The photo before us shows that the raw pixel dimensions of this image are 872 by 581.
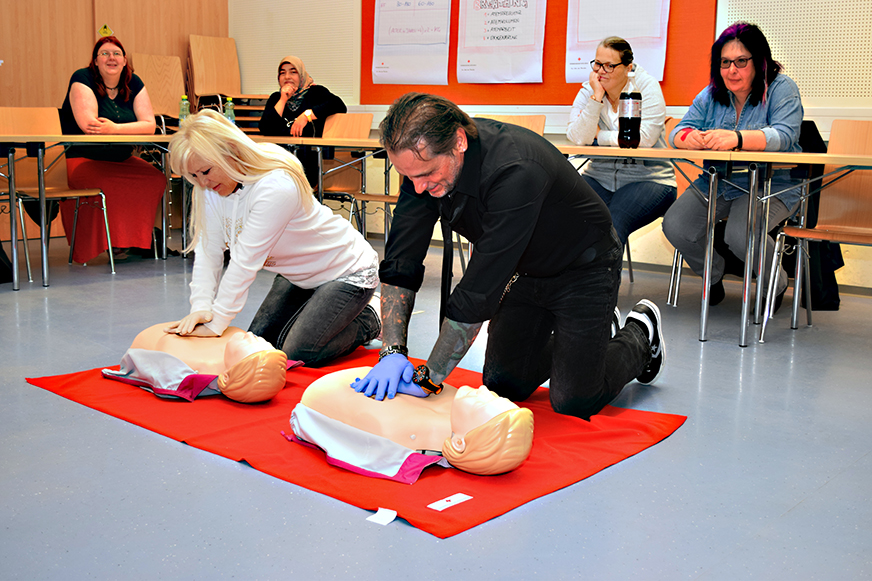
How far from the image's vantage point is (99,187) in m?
4.62

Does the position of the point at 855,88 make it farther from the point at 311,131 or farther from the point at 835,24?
the point at 311,131

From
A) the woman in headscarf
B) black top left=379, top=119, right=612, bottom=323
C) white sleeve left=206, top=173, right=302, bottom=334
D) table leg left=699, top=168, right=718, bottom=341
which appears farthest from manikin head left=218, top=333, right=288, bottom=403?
the woman in headscarf

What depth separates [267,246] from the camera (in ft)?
8.03

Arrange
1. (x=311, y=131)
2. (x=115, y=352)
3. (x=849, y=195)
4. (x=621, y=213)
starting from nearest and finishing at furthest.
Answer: (x=115, y=352)
(x=849, y=195)
(x=621, y=213)
(x=311, y=131)

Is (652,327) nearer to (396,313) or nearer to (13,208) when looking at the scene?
(396,313)

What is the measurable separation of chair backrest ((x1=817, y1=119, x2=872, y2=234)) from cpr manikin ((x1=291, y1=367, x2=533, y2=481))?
231 cm

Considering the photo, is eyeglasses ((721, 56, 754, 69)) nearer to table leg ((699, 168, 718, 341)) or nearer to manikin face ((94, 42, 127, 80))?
table leg ((699, 168, 718, 341))

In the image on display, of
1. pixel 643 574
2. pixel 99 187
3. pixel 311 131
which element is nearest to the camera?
pixel 643 574

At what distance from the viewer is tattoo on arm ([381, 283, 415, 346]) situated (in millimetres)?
1986

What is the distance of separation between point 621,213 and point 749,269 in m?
0.76

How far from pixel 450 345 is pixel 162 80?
5179 millimetres

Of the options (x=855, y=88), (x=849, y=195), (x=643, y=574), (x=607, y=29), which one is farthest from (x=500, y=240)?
(x=607, y=29)

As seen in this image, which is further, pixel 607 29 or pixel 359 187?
pixel 359 187

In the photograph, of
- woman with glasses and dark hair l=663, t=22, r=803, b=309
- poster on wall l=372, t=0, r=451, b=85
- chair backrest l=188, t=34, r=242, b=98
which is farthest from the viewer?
chair backrest l=188, t=34, r=242, b=98
